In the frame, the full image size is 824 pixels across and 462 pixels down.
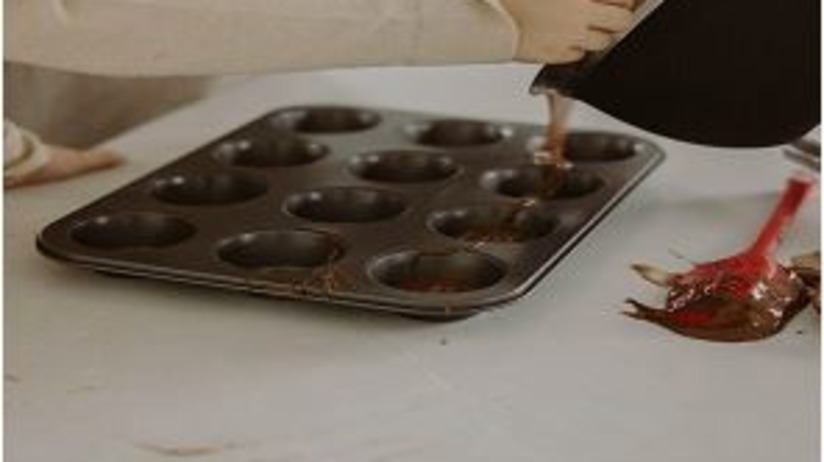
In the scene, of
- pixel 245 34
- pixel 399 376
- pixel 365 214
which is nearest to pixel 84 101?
pixel 365 214

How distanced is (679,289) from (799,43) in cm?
16

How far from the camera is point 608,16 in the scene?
0.79m

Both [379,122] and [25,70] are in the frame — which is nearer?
[379,122]

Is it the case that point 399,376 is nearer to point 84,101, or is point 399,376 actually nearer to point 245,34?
point 245,34

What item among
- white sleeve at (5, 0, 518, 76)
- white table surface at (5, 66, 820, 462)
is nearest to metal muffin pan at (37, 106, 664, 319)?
white table surface at (5, 66, 820, 462)

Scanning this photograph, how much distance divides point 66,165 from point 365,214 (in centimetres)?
28

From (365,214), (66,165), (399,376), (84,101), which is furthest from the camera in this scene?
(84,101)

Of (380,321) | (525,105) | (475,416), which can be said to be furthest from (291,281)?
(525,105)

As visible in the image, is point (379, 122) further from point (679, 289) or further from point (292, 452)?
point (292, 452)

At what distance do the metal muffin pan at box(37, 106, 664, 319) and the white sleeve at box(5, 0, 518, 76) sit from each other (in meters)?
0.13

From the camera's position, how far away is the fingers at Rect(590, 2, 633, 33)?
789 mm

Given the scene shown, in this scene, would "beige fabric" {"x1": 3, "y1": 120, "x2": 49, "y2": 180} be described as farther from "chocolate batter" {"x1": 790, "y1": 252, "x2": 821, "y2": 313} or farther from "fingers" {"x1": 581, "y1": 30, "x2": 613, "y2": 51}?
"chocolate batter" {"x1": 790, "y1": 252, "x2": 821, "y2": 313}

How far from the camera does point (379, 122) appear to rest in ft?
3.81

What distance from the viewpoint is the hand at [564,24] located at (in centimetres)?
79
